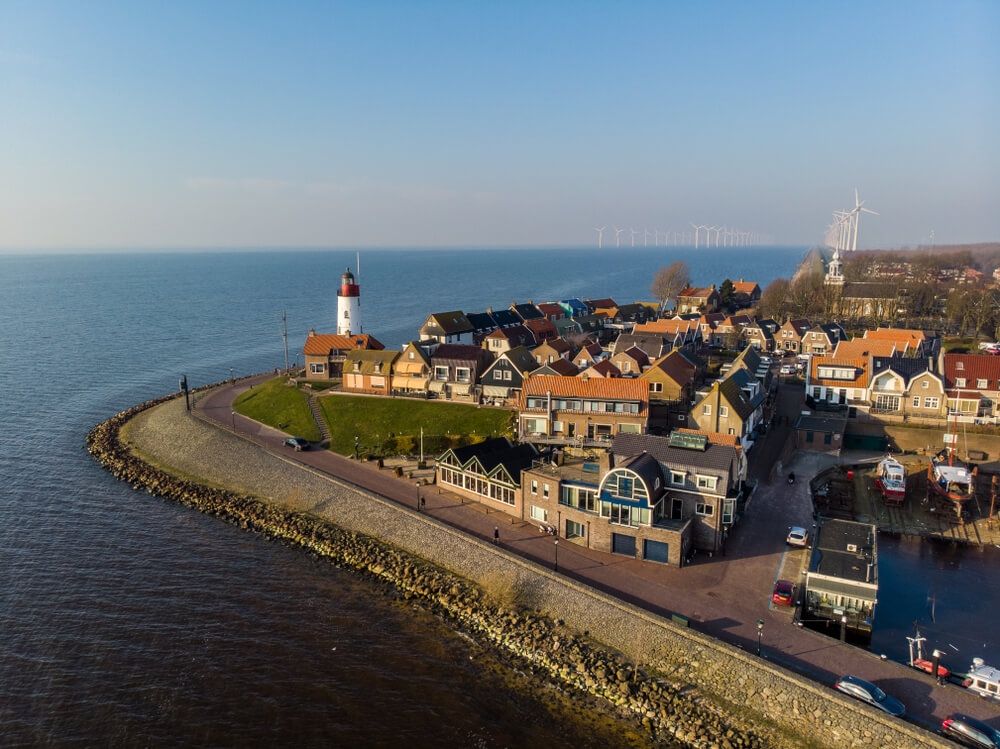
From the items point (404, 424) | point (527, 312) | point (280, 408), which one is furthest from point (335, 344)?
point (527, 312)

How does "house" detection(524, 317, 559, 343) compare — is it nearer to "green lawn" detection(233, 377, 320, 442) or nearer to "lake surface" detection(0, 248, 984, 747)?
"green lawn" detection(233, 377, 320, 442)

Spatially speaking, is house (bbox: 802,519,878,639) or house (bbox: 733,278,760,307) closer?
house (bbox: 802,519,878,639)

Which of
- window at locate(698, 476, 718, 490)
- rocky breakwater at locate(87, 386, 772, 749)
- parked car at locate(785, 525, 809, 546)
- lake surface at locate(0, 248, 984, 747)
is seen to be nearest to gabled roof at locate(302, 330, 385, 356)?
rocky breakwater at locate(87, 386, 772, 749)

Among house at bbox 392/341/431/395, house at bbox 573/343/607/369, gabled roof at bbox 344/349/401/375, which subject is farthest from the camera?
house at bbox 573/343/607/369

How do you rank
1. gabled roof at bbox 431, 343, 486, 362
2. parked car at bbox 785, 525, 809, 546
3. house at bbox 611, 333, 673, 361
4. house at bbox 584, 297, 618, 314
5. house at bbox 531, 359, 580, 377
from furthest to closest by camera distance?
house at bbox 584, 297, 618, 314, house at bbox 611, 333, 673, 361, gabled roof at bbox 431, 343, 486, 362, house at bbox 531, 359, 580, 377, parked car at bbox 785, 525, 809, 546

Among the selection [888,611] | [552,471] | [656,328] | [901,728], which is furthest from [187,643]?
[656,328]

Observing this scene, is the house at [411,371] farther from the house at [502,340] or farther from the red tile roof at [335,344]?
the house at [502,340]

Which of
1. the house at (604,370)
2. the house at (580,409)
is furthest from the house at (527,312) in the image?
the house at (580,409)
